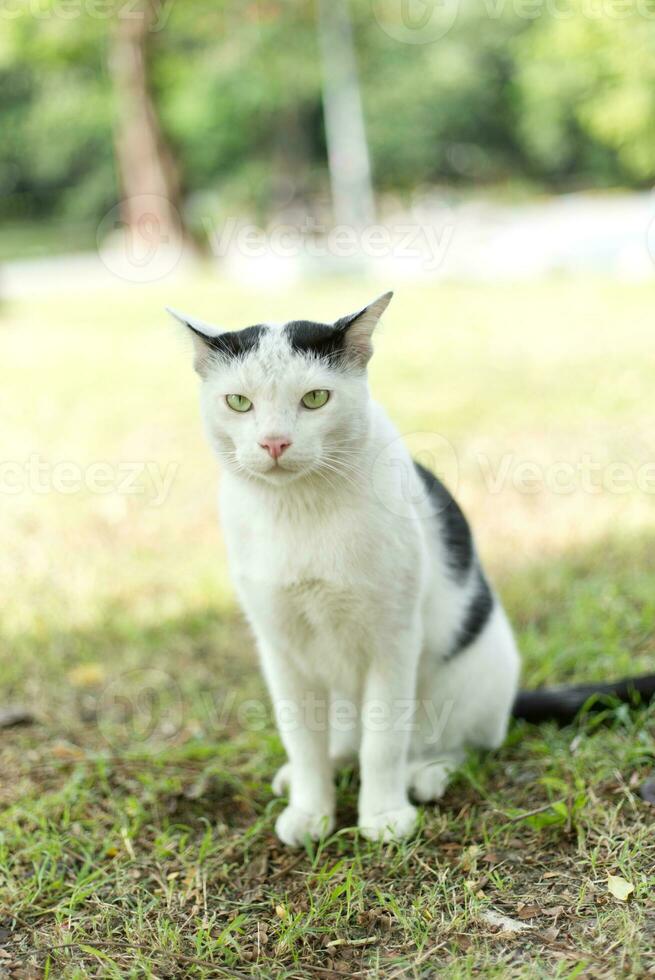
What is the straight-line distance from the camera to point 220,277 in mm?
11031

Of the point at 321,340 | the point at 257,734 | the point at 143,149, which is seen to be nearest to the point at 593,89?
the point at 143,149

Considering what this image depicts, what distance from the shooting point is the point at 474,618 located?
215 cm

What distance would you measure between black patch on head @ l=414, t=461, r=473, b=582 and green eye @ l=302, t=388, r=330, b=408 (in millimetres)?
430

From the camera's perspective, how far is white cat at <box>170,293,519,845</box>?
1.72 meters

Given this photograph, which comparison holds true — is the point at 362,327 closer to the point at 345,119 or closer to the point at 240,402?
the point at 240,402

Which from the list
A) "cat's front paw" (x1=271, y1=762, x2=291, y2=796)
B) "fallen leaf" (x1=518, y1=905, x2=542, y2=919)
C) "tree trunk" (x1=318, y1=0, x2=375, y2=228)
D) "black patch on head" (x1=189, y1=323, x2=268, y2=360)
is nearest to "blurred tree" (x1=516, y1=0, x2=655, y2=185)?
"tree trunk" (x1=318, y1=0, x2=375, y2=228)

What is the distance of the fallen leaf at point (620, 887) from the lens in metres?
1.67

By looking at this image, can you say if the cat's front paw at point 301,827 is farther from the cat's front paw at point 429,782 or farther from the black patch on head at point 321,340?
the black patch on head at point 321,340

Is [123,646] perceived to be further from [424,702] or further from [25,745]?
[424,702]

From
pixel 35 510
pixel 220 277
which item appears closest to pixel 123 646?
pixel 35 510

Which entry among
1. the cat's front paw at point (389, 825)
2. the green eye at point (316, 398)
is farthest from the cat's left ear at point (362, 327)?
the cat's front paw at point (389, 825)

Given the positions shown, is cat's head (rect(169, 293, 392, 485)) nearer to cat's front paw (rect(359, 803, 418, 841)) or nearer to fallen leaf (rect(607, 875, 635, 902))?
cat's front paw (rect(359, 803, 418, 841))

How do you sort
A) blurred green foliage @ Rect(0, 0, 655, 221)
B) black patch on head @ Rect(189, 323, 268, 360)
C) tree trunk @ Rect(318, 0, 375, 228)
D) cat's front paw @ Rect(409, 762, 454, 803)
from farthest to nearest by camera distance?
blurred green foliage @ Rect(0, 0, 655, 221), tree trunk @ Rect(318, 0, 375, 228), cat's front paw @ Rect(409, 762, 454, 803), black patch on head @ Rect(189, 323, 268, 360)

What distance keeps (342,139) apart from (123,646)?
64.7 ft
